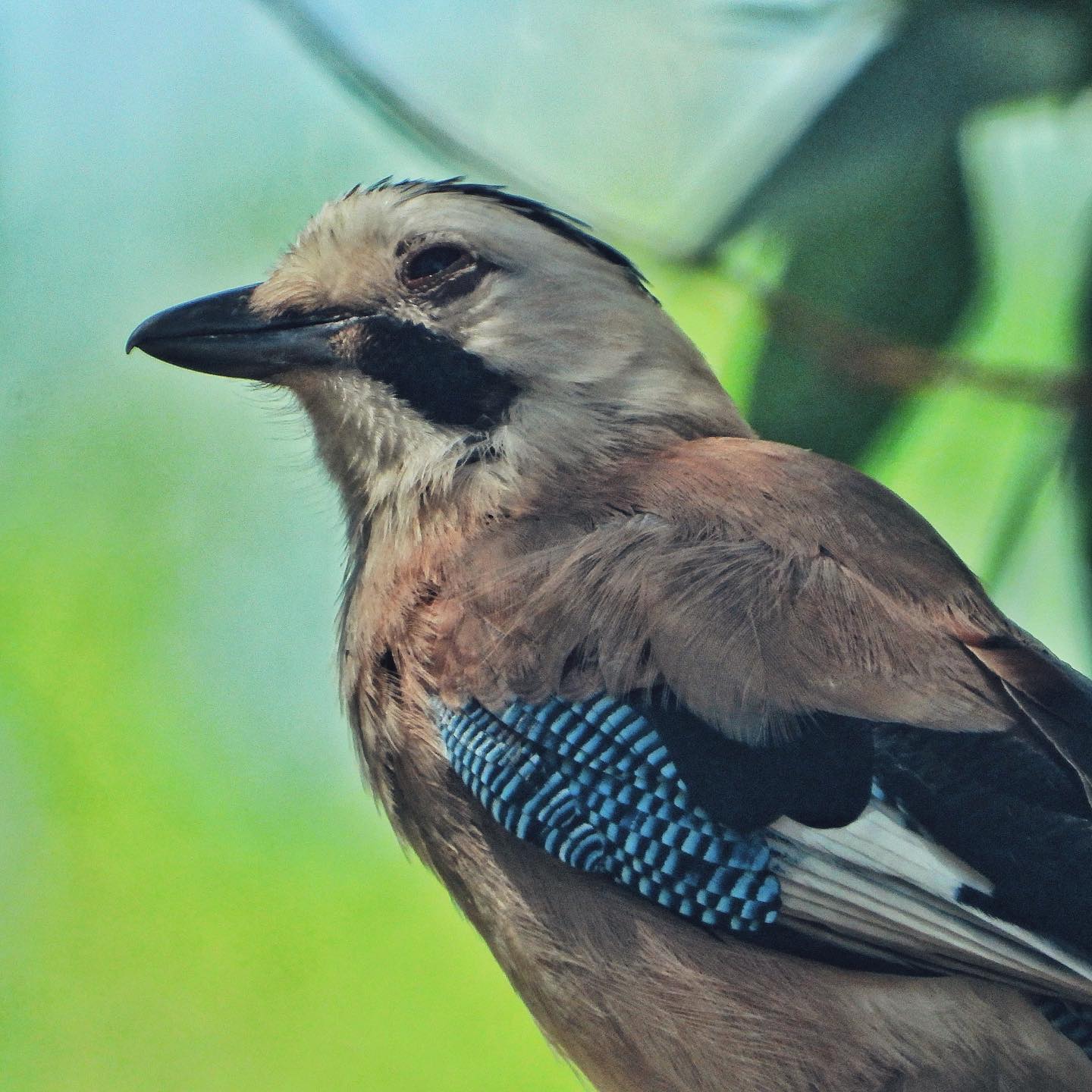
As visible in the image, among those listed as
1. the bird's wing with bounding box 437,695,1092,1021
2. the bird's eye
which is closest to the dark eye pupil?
the bird's eye

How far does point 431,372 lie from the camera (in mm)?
1723

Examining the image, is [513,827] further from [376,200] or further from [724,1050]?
[376,200]

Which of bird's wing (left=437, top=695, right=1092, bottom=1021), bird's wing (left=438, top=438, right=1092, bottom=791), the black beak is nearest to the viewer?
bird's wing (left=437, top=695, right=1092, bottom=1021)

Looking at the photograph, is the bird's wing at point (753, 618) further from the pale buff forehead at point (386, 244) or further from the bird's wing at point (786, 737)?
the pale buff forehead at point (386, 244)

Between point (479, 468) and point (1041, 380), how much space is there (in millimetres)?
764

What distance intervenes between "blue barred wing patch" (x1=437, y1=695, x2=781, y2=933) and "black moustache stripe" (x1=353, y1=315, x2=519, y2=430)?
0.43 m

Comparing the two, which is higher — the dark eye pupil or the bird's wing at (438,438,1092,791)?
the dark eye pupil

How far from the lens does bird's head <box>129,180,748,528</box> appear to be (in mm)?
1719

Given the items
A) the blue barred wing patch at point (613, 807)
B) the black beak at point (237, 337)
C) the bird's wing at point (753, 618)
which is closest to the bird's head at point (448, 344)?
the black beak at point (237, 337)

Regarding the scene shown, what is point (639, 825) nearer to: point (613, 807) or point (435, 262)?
point (613, 807)

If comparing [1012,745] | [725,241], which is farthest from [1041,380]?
[1012,745]

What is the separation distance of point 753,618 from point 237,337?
69 centimetres

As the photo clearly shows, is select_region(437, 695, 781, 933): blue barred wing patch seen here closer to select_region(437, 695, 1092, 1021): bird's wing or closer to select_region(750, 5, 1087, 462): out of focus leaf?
select_region(437, 695, 1092, 1021): bird's wing

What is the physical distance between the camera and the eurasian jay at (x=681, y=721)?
1295 mm
